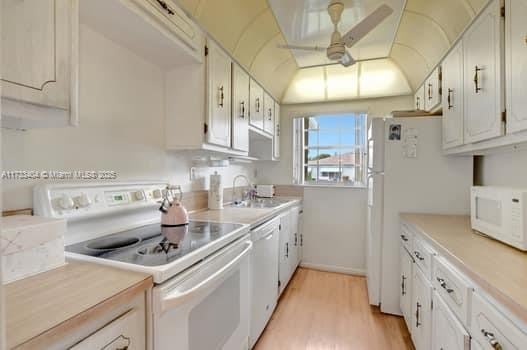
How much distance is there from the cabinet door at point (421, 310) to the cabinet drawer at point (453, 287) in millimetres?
178

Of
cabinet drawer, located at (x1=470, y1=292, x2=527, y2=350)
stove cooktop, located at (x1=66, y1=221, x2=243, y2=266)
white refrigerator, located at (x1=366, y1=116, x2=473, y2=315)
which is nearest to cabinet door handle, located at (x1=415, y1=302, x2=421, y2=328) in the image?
white refrigerator, located at (x1=366, y1=116, x2=473, y2=315)

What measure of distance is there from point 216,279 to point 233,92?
5.02ft

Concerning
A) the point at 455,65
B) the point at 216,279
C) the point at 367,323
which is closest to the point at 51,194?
the point at 216,279

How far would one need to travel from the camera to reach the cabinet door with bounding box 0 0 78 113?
2.37 ft

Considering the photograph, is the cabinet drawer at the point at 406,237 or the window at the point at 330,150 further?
the window at the point at 330,150

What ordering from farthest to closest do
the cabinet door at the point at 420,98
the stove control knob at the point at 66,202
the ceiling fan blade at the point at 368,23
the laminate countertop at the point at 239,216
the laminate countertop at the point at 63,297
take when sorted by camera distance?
1. the cabinet door at the point at 420,98
2. the laminate countertop at the point at 239,216
3. the ceiling fan blade at the point at 368,23
4. the stove control knob at the point at 66,202
5. the laminate countertop at the point at 63,297

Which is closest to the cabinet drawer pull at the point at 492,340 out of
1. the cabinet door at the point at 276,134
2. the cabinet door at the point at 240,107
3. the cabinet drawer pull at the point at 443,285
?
the cabinet drawer pull at the point at 443,285

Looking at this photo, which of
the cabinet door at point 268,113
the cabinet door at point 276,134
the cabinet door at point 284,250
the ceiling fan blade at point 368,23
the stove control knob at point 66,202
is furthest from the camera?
the cabinet door at point 276,134

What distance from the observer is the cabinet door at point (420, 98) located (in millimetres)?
2688

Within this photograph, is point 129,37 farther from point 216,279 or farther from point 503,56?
point 503,56

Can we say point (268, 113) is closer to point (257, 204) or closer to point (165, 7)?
point (257, 204)

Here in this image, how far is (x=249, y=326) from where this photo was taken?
1.66 meters

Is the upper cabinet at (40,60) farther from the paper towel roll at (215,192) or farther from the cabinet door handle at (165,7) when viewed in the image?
the paper towel roll at (215,192)

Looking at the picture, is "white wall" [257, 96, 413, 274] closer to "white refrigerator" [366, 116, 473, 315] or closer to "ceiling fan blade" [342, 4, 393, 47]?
"white refrigerator" [366, 116, 473, 315]
